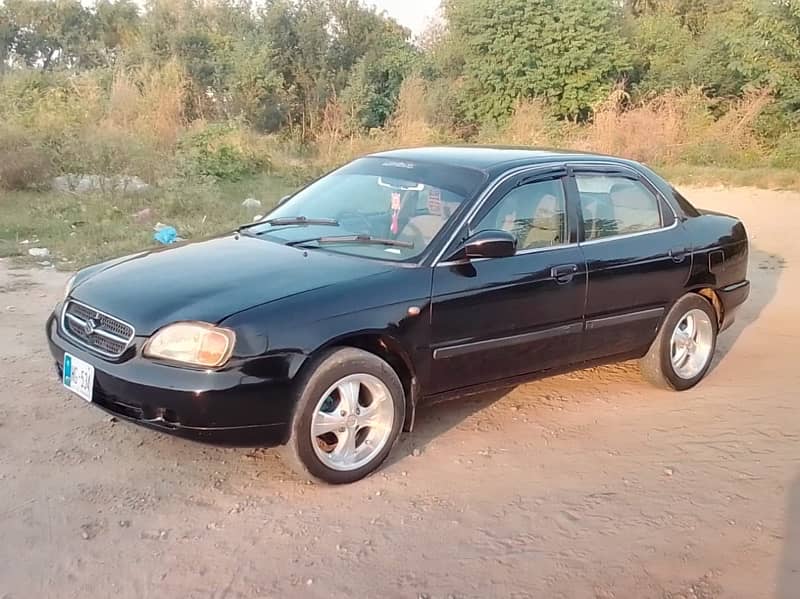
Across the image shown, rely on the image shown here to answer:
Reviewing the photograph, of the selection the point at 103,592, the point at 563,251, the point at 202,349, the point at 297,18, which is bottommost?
the point at 103,592

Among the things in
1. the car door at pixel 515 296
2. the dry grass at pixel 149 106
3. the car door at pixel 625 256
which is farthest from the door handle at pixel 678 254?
the dry grass at pixel 149 106

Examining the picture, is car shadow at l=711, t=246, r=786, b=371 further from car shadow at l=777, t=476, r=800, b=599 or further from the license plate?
the license plate

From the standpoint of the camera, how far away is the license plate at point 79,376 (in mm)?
3971

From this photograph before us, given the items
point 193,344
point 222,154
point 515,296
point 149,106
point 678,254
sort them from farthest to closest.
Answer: point 149,106
point 222,154
point 678,254
point 515,296
point 193,344

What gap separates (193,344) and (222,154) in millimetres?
13205

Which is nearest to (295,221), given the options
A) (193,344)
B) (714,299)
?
(193,344)

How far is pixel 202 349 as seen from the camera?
12.4ft

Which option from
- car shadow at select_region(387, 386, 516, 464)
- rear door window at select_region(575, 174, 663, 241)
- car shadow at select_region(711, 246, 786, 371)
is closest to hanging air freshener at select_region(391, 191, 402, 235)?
car shadow at select_region(387, 386, 516, 464)

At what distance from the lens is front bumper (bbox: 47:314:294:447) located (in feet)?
12.2

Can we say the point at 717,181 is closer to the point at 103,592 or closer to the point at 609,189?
the point at 609,189

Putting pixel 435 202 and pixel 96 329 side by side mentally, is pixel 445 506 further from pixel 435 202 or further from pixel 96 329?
pixel 96 329

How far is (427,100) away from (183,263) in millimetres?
19706

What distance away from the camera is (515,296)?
466 centimetres

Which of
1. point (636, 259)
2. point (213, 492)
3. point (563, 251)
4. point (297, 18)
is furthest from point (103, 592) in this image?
point (297, 18)
